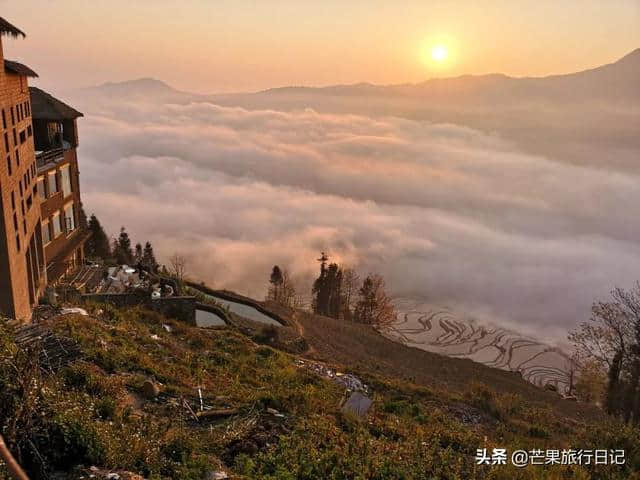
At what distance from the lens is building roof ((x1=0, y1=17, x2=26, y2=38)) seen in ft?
60.5

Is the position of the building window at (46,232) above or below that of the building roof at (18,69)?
below

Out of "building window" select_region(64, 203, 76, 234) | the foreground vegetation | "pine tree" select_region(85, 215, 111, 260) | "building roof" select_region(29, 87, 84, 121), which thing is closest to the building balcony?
"building roof" select_region(29, 87, 84, 121)

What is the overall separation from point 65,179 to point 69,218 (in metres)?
2.89

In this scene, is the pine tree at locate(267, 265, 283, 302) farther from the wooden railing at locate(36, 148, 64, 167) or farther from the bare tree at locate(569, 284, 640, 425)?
the wooden railing at locate(36, 148, 64, 167)

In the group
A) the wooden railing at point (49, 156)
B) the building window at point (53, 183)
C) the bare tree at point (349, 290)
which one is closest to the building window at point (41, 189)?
the building window at point (53, 183)

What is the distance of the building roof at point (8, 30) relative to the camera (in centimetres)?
1845

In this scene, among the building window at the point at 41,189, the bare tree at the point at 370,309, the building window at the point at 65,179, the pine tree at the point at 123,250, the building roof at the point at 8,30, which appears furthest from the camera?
the bare tree at the point at 370,309

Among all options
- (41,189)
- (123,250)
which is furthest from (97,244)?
(41,189)

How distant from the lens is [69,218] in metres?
33.5

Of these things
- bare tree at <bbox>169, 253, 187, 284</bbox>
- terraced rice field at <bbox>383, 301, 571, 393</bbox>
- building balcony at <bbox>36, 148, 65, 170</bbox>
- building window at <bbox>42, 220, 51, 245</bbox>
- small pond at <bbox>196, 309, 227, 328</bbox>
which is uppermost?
building balcony at <bbox>36, 148, 65, 170</bbox>

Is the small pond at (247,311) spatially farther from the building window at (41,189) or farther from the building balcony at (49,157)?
the building balcony at (49,157)

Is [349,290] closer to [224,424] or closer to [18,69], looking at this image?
[18,69]

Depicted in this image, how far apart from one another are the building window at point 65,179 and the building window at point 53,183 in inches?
42.6

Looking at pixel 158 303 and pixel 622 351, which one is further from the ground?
pixel 158 303
